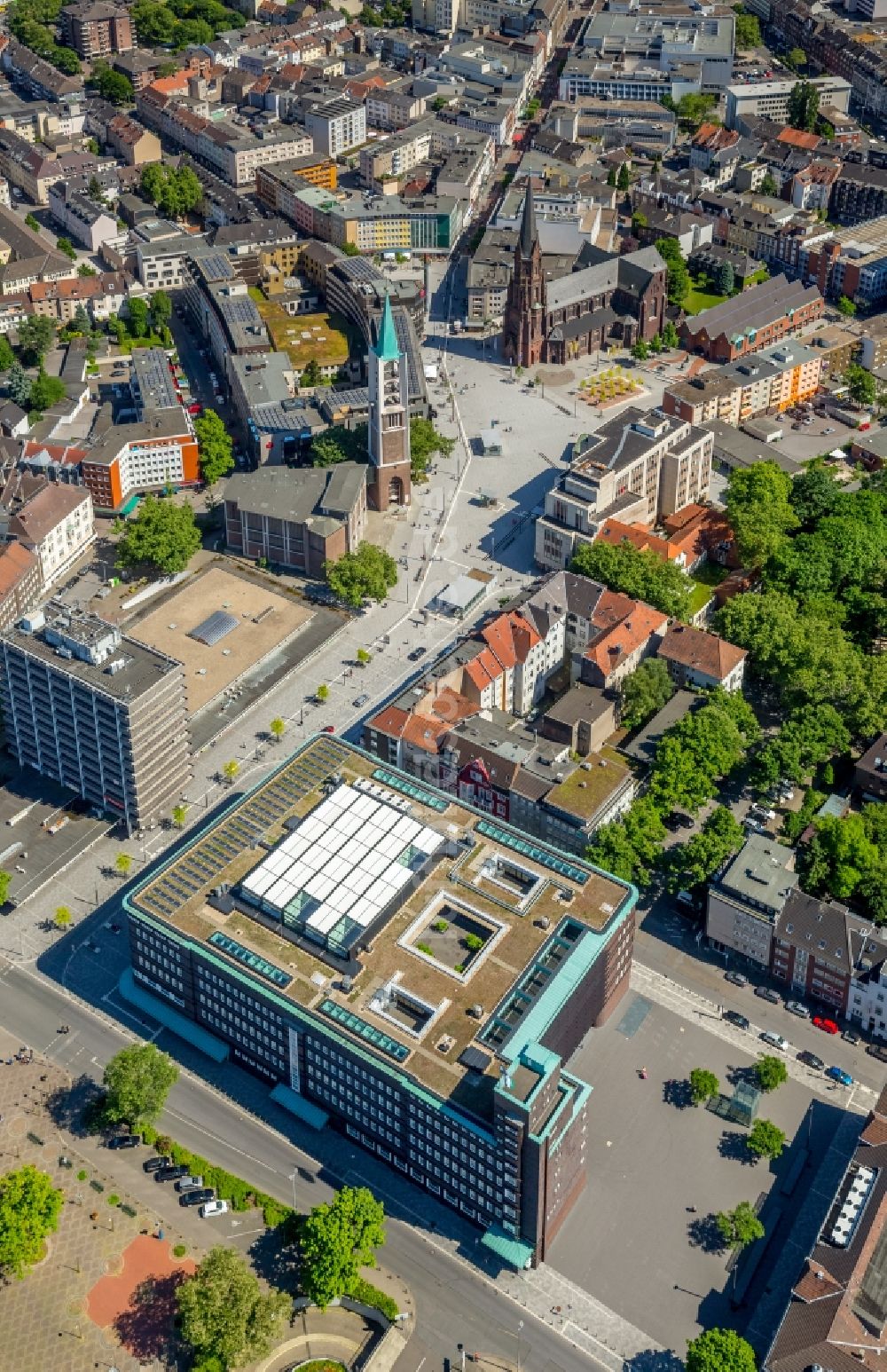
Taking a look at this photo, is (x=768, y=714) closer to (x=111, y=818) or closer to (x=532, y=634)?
(x=532, y=634)

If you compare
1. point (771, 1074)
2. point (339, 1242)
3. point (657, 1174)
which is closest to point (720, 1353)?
point (657, 1174)

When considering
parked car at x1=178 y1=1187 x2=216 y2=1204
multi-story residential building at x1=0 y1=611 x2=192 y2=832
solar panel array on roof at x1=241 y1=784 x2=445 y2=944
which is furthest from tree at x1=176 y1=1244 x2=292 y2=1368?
multi-story residential building at x1=0 y1=611 x2=192 y2=832

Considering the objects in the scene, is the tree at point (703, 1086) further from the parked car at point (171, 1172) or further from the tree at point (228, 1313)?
A: the parked car at point (171, 1172)

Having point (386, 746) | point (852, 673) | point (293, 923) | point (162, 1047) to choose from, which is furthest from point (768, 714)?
point (162, 1047)

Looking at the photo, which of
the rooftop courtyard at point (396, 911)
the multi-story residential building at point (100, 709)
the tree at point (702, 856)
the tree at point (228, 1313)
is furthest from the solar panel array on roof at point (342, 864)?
the tree at point (228, 1313)

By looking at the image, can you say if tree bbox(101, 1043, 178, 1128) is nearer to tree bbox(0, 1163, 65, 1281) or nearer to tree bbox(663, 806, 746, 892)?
tree bbox(0, 1163, 65, 1281)
